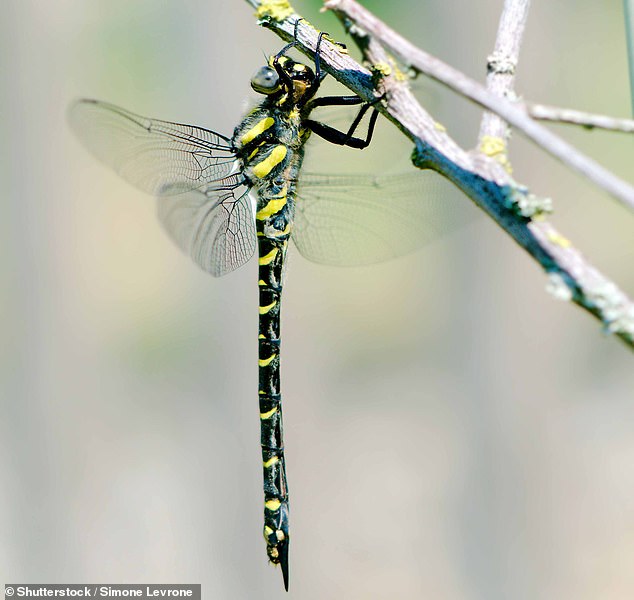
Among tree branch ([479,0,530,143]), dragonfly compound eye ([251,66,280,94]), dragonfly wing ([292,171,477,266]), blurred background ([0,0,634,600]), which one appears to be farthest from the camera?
blurred background ([0,0,634,600])

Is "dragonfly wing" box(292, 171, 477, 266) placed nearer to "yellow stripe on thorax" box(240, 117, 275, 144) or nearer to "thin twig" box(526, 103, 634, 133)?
"yellow stripe on thorax" box(240, 117, 275, 144)

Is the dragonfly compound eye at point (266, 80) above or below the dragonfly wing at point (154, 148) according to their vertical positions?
below

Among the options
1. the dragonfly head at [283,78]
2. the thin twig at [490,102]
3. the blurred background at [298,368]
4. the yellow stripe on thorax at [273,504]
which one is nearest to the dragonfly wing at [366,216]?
the dragonfly head at [283,78]

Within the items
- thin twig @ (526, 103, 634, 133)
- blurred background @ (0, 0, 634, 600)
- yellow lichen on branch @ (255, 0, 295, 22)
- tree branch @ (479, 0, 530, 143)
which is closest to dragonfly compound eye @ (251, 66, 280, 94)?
yellow lichen on branch @ (255, 0, 295, 22)

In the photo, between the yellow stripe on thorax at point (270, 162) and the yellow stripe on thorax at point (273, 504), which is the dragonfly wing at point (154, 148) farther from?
the yellow stripe on thorax at point (273, 504)

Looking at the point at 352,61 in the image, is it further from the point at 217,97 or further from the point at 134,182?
the point at 217,97

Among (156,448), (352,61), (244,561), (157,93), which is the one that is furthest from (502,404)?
(352,61)

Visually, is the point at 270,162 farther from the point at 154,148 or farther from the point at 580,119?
the point at 580,119
